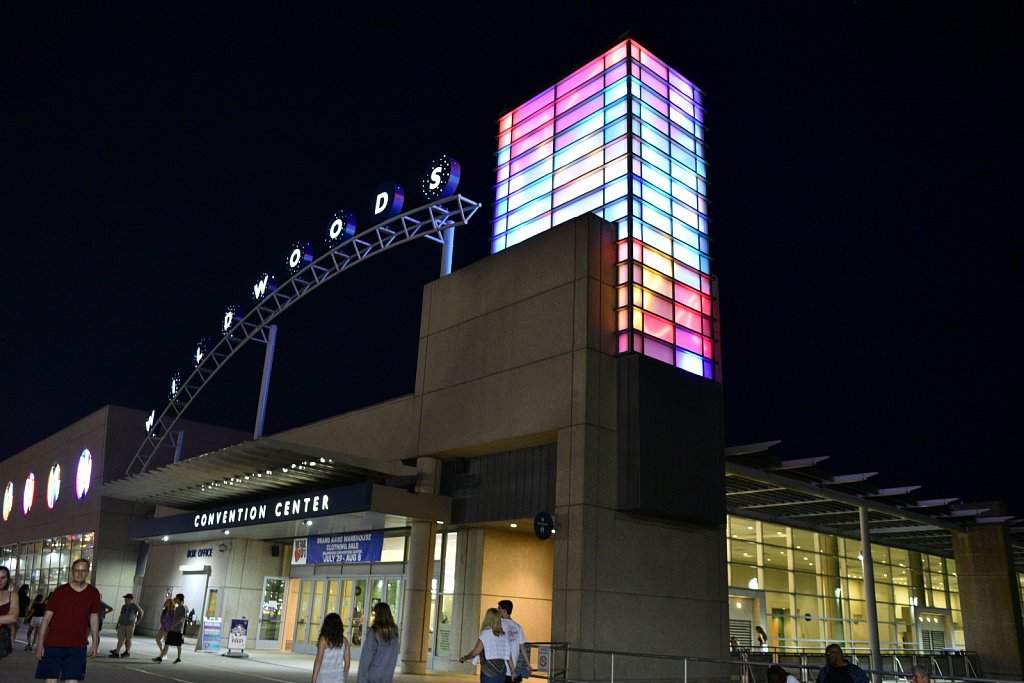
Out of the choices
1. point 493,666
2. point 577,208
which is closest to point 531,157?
point 577,208

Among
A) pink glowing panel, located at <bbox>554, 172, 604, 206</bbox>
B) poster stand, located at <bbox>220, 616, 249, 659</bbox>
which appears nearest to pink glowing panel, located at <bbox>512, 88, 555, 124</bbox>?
pink glowing panel, located at <bbox>554, 172, 604, 206</bbox>

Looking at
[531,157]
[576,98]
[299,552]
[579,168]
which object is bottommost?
[299,552]

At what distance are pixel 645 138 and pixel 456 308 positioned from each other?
21.4 feet

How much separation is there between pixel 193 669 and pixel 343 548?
6804mm

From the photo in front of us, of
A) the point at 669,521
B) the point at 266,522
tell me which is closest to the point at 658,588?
the point at 669,521

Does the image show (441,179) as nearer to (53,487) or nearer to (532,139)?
(532,139)

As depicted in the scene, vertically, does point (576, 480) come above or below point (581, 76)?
below

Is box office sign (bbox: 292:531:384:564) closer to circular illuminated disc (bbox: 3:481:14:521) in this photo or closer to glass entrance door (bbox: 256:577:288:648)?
glass entrance door (bbox: 256:577:288:648)

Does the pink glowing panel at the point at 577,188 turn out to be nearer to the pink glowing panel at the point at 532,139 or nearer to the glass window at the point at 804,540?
the pink glowing panel at the point at 532,139

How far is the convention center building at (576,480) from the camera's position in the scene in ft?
60.9

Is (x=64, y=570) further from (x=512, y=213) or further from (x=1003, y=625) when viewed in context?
(x=1003, y=625)

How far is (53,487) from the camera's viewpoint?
50844 mm

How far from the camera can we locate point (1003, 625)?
99.3 ft

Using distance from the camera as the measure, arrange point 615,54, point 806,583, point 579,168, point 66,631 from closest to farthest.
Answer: point 66,631 < point 579,168 < point 615,54 < point 806,583
